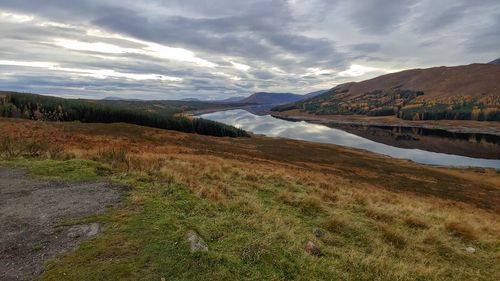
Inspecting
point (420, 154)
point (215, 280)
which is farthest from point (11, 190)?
point (420, 154)

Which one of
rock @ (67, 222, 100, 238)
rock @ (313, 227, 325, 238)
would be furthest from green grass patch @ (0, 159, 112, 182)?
rock @ (313, 227, 325, 238)

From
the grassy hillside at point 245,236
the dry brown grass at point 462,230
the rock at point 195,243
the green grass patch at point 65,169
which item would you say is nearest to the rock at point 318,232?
the grassy hillside at point 245,236

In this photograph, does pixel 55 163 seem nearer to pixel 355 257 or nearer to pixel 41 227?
pixel 41 227

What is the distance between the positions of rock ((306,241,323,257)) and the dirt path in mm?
5437

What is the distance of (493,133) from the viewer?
128500 mm

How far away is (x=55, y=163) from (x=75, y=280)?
11.2 meters

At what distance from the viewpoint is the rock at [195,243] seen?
7375 millimetres

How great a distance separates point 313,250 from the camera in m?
8.66

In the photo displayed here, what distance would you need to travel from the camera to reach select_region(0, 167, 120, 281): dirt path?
6699mm

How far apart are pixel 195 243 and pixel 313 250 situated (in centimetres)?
320

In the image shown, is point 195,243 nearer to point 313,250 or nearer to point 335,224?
point 313,250

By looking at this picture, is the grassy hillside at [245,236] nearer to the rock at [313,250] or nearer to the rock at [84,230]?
the rock at [313,250]

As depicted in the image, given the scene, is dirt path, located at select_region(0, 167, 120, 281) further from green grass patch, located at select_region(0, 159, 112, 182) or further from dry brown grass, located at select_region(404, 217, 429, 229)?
dry brown grass, located at select_region(404, 217, 429, 229)

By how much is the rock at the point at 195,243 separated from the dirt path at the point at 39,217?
233 cm
